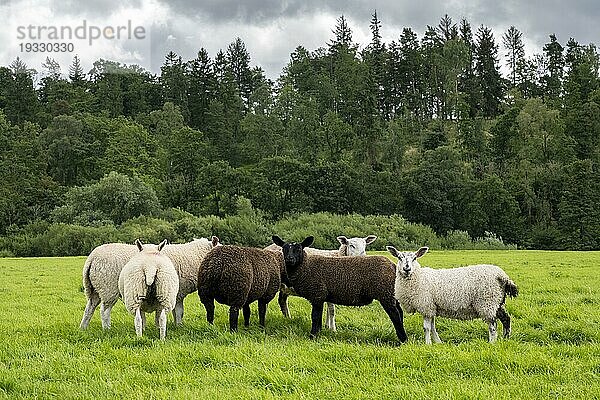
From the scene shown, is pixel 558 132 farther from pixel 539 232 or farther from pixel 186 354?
pixel 186 354

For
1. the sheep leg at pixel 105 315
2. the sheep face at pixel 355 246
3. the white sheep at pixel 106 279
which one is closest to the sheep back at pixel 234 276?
the white sheep at pixel 106 279

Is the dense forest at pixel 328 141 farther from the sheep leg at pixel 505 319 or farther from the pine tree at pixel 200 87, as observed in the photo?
the sheep leg at pixel 505 319

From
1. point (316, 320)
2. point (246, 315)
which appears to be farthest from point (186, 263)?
point (316, 320)

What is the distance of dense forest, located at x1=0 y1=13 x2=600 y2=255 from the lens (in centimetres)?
6400

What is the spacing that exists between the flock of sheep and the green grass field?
0.47 m

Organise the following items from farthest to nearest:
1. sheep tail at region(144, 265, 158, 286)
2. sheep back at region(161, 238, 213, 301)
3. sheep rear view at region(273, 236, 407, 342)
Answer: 1. sheep back at region(161, 238, 213, 301)
2. sheep rear view at region(273, 236, 407, 342)
3. sheep tail at region(144, 265, 158, 286)

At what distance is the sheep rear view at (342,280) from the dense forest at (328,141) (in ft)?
136

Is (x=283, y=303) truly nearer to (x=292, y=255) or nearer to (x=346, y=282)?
(x=292, y=255)

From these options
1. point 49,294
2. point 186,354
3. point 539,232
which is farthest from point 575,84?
point 186,354

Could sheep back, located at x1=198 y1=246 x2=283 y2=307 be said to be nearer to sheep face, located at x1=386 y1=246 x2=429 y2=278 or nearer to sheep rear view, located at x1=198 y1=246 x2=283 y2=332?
sheep rear view, located at x1=198 y1=246 x2=283 y2=332

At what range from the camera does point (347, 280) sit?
457 inches

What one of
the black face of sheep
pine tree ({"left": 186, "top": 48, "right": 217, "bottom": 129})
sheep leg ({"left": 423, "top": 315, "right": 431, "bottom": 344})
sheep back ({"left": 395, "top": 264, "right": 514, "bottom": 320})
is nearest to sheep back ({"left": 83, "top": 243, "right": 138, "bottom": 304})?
the black face of sheep

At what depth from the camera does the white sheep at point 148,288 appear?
34.7 ft

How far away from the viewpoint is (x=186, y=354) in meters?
9.21
